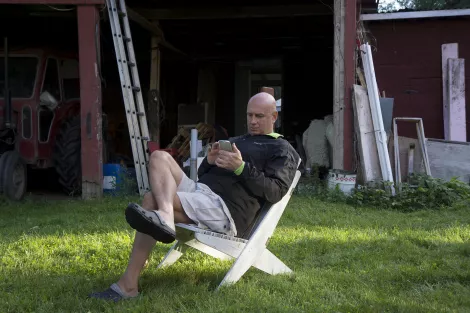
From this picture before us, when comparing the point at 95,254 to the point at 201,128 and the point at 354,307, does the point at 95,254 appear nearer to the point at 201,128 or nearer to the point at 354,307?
the point at 354,307

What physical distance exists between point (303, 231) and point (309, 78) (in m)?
9.35

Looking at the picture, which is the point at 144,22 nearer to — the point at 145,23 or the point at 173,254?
the point at 145,23

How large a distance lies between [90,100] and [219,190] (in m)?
4.43

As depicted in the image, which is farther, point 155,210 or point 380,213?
point 380,213

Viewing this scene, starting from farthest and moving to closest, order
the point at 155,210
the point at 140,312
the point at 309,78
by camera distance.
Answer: the point at 309,78 → the point at 155,210 → the point at 140,312

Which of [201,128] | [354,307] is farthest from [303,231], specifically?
[201,128]

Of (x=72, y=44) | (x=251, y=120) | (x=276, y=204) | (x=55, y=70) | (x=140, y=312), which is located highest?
(x=72, y=44)

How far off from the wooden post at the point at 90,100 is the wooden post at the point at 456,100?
5.55 meters

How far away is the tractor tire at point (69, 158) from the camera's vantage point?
8141mm

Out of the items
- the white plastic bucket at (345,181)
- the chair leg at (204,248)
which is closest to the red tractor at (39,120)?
the white plastic bucket at (345,181)

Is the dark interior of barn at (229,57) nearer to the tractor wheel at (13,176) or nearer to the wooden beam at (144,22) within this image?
the wooden beam at (144,22)

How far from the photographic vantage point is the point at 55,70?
8.62 meters

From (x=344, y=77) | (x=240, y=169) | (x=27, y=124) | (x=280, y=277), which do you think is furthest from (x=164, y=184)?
(x=27, y=124)

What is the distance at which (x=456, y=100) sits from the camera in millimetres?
9648
